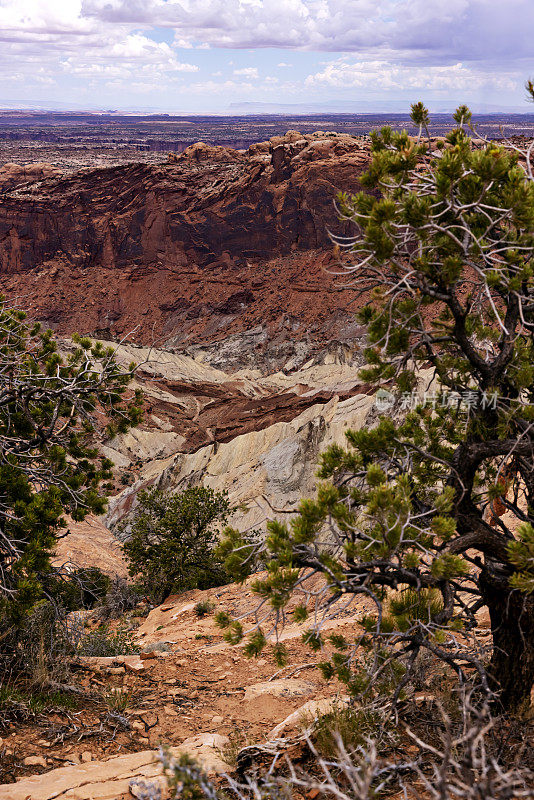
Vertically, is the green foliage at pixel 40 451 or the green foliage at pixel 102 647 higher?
the green foliage at pixel 40 451

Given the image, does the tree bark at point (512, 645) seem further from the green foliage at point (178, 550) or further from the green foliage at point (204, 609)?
the green foliage at point (178, 550)

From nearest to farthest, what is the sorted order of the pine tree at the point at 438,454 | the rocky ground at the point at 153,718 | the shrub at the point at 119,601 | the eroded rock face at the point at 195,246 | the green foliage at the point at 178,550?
the pine tree at the point at 438,454 → the rocky ground at the point at 153,718 → the shrub at the point at 119,601 → the green foliage at the point at 178,550 → the eroded rock face at the point at 195,246

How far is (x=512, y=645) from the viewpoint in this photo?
487cm

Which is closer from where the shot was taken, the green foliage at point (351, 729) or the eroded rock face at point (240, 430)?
the green foliage at point (351, 729)

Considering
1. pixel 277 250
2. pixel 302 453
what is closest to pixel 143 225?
pixel 277 250

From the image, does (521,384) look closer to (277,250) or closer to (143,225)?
(277,250)

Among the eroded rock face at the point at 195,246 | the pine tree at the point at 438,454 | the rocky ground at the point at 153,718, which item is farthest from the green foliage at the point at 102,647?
the eroded rock face at the point at 195,246

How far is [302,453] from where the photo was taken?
980 inches

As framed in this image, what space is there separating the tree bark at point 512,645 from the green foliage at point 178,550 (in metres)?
10.4

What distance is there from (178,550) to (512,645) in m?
11.3

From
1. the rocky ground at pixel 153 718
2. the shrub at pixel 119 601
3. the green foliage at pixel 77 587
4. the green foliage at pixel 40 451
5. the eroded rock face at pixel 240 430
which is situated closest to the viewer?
the rocky ground at pixel 153 718

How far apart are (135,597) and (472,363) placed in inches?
496

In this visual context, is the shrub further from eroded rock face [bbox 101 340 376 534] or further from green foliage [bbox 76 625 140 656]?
green foliage [bbox 76 625 140 656]

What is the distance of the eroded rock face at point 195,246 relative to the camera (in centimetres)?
5472
